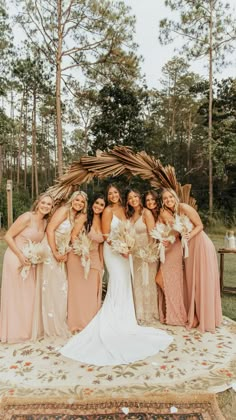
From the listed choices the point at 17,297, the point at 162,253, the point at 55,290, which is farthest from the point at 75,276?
the point at 162,253

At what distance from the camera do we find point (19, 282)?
13.6 ft

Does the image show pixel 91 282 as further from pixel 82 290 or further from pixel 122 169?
pixel 122 169

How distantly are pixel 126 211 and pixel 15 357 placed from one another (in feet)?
7.43

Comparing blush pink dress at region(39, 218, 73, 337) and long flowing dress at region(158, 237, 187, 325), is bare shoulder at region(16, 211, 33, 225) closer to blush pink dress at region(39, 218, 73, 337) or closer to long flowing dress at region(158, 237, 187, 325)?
blush pink dress at region(39, 218, 73, 337)

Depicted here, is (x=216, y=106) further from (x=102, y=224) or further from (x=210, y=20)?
(x=102, y=224)

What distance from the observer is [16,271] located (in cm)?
414

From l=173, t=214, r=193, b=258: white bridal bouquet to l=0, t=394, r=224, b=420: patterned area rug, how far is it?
2031 mm

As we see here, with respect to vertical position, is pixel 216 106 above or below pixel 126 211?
above

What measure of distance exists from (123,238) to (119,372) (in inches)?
61.9

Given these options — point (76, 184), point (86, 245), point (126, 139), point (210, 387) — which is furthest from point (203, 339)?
point (126, 139)

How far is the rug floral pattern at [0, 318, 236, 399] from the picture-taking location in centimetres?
296

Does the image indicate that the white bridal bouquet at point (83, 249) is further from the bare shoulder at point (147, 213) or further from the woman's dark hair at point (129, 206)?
the bare shoulder at point (147, 213)

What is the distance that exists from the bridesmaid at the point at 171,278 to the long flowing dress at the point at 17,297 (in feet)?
5.67

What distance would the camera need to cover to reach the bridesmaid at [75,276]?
429cm
